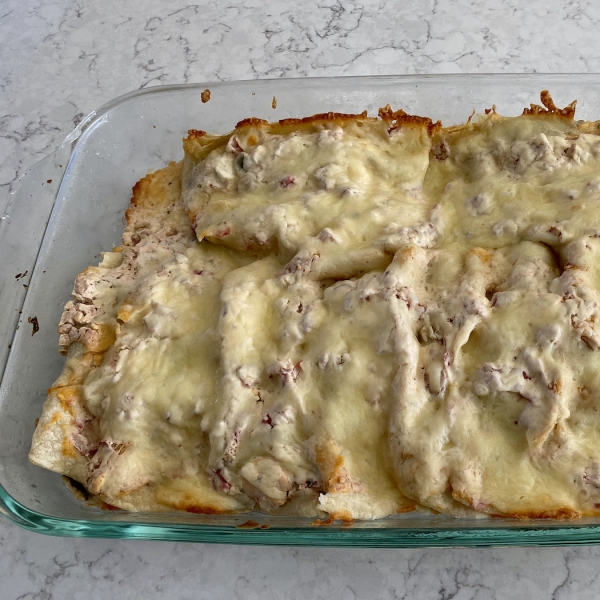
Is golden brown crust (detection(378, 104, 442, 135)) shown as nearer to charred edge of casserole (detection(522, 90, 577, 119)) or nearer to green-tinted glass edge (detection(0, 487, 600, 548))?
charred edge of casserole (detection(522, 90, 577, 119))

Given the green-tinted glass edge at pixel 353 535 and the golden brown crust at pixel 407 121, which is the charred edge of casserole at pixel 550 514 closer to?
the green-tinted glass edge at pixel 353 535

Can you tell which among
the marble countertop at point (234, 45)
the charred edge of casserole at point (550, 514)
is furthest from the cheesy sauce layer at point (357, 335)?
the marble countertop at point (234, 45)

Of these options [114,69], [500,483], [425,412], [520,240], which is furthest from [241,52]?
[500,483]

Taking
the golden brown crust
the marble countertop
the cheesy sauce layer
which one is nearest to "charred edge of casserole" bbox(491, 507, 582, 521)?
the cheesy sauce layer

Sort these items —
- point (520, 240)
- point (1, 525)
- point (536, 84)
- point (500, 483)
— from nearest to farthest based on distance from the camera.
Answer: point (500, 483)
point (520, 240)
point (1, 525)
point (536, 84)

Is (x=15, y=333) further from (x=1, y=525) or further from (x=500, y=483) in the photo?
(x=500, y=483)
